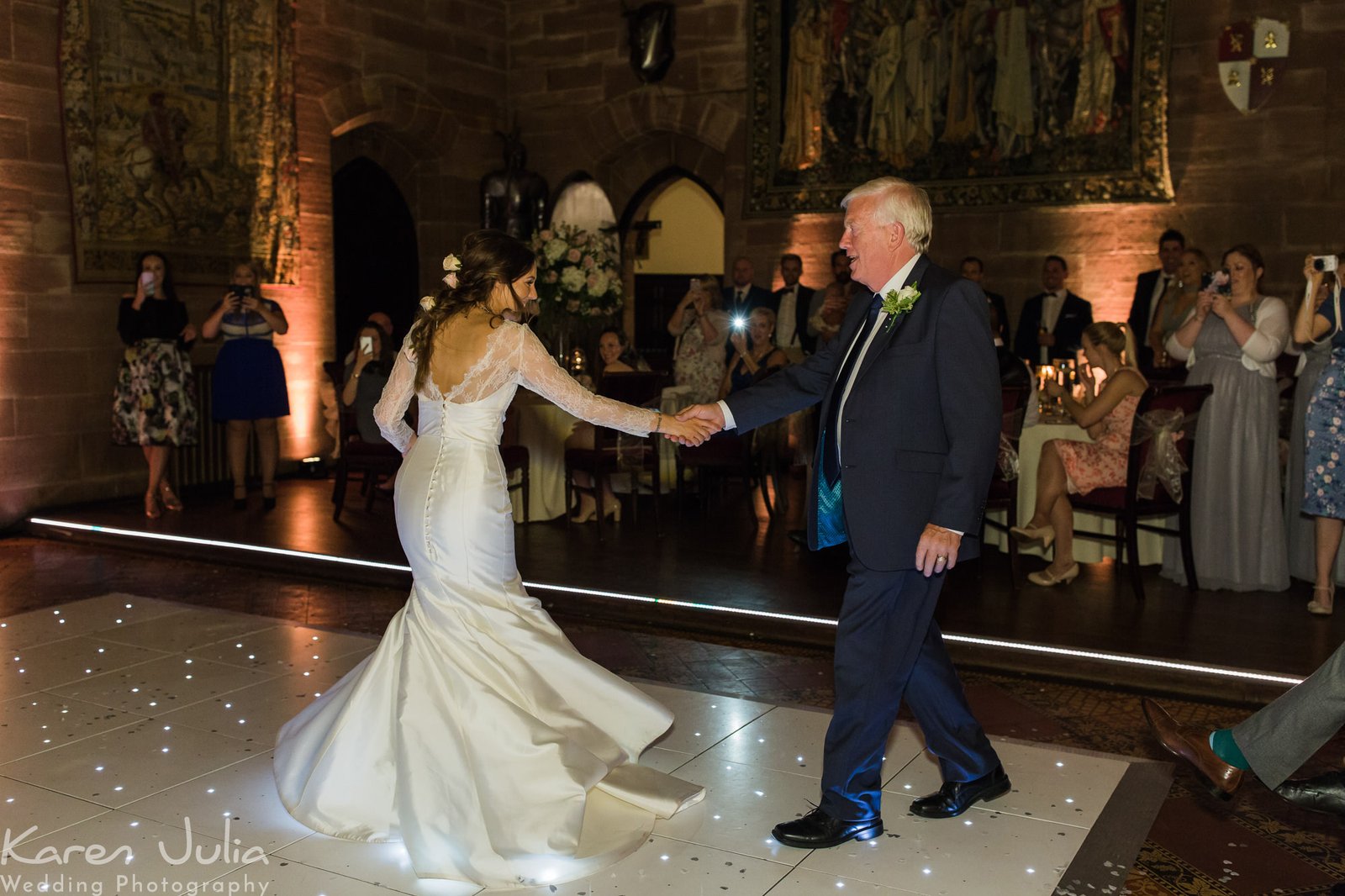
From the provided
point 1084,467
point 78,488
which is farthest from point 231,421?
point 1084,467

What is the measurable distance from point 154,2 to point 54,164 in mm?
1438

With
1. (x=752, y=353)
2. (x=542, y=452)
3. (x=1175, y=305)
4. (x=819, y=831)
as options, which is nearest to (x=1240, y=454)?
(x=1175, y=305)

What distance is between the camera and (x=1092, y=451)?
5.98m

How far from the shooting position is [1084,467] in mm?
5977

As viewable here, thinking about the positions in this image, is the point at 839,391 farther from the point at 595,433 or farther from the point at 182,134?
the point at 182,134

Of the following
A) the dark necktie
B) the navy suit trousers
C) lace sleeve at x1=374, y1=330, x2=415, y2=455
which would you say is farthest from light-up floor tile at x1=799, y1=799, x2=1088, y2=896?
lace sleeve at x1=374, y1=330, x2=415, y2=455

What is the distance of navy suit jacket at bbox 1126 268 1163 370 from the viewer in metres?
8.97

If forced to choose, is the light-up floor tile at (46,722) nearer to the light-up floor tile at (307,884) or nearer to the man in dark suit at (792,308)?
the light-up floor tile at (307,884)

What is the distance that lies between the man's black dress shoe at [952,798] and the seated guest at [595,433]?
166 inches

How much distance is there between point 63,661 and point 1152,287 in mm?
7440

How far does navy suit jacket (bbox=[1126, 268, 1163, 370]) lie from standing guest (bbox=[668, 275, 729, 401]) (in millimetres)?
2973

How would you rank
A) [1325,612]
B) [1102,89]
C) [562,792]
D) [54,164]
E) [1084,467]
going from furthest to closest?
[1102,89], [54,164], [1084,467], [1325,612], [562,792]

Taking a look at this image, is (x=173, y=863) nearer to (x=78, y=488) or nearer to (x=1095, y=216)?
(x=78, y=488)

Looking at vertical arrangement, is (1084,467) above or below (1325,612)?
above
